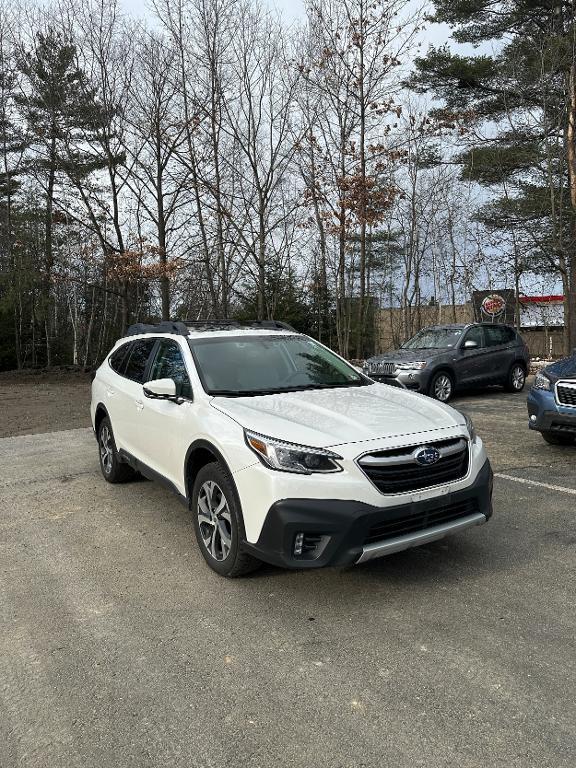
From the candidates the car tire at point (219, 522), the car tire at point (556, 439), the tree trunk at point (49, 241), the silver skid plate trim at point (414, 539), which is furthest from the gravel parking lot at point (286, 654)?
the tree trunk at point (49, 241)

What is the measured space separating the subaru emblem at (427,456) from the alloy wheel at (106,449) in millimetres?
3678

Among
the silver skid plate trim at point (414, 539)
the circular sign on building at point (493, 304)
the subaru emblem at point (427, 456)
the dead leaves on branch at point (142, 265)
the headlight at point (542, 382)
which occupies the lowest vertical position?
the silver skid plate trim at point (414, 539)

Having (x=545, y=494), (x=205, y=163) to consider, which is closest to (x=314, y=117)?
(x=205, y=163)

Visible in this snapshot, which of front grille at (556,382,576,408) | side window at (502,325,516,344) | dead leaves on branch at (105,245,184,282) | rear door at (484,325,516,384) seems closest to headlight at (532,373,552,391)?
front grille at (556,382,576,408)

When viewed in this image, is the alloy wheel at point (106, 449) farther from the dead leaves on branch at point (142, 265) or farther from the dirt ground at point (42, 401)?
the dead leaves on branch at point (142, 265)

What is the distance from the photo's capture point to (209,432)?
388 centimetres

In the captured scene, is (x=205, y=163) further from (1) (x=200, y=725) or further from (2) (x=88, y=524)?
(1) (x=200, y=725)

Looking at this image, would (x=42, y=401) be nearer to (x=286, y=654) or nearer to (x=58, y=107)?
(x=58, y=107)

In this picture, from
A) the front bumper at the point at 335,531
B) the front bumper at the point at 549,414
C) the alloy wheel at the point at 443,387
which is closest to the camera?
the front bumper at the point at 335,531

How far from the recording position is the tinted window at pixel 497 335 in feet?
43.0

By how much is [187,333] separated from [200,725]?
3.22m

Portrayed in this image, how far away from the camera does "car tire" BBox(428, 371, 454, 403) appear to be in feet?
38.2

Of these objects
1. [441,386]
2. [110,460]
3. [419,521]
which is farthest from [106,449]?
[441,386]

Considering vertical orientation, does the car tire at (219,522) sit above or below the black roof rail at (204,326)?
below
